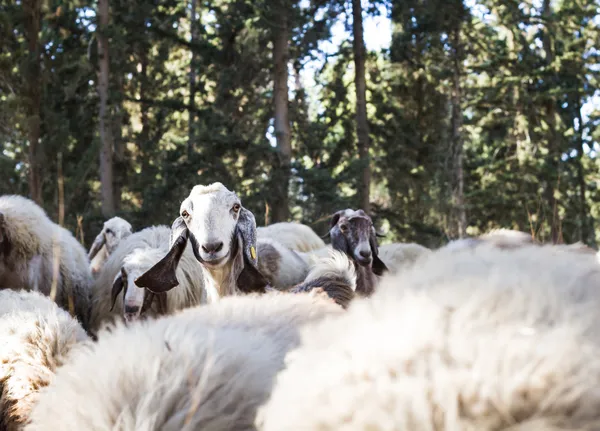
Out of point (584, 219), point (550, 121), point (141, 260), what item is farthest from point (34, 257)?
point (550, 121)

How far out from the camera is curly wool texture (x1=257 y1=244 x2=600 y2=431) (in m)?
0.97

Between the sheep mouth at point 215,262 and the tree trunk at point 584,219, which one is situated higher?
the sheep mouth at point 215,262

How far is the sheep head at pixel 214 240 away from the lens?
3721mm

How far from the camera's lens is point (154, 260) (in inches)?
193

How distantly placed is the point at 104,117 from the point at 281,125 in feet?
14.5

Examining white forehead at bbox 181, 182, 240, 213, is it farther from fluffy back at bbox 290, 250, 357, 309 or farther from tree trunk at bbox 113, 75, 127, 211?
tree trunk at bbox 113, 75, 127, 211

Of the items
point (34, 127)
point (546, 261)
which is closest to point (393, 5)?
point (34, 127)

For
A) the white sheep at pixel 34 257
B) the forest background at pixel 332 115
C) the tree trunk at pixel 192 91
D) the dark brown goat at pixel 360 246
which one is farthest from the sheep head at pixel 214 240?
the tree trunk at pixel 192 91

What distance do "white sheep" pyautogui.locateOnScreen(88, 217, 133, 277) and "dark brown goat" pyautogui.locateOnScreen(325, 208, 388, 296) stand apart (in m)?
2.83

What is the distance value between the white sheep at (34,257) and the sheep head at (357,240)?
2523 mm

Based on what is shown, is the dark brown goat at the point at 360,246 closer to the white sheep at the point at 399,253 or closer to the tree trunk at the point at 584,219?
the white sheep at the point at 399,253

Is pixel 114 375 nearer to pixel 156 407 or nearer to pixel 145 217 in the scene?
pixel 156 407

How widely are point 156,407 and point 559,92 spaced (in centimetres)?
1961

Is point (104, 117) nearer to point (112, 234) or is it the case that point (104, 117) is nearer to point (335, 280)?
point (112, 234)
